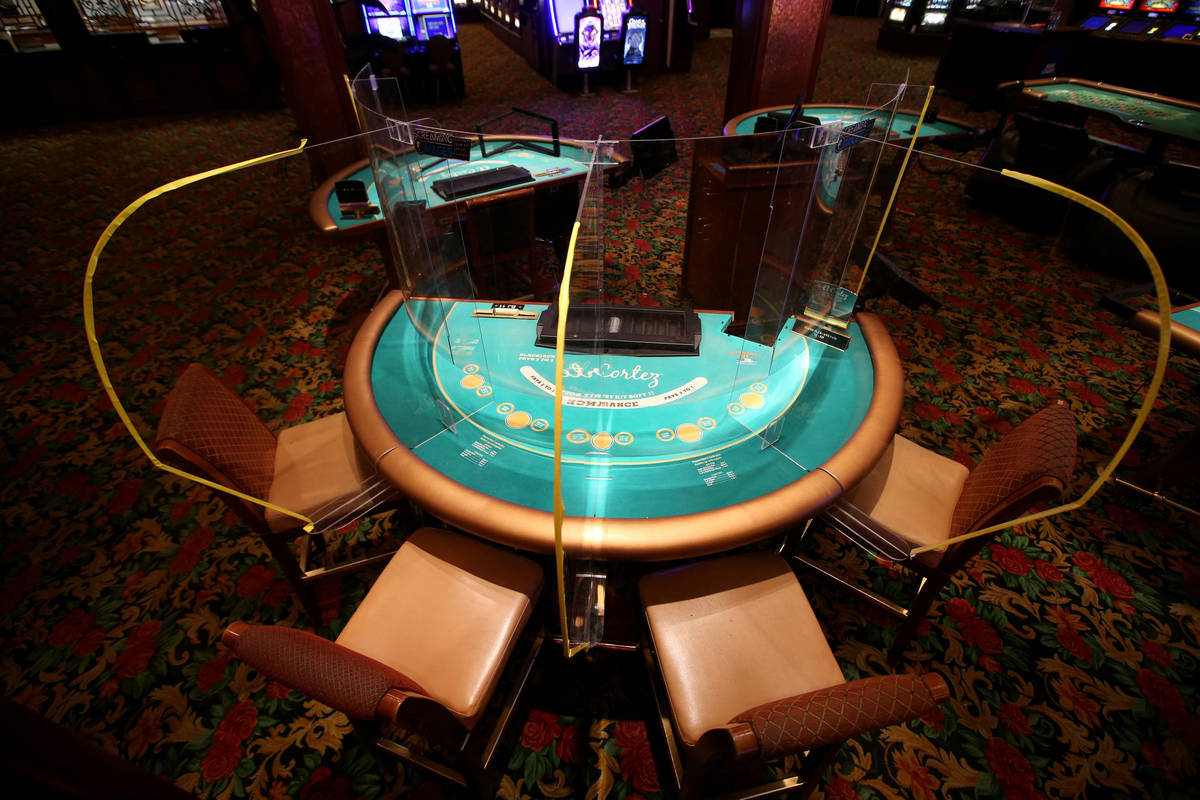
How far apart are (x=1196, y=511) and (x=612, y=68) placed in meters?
8.20

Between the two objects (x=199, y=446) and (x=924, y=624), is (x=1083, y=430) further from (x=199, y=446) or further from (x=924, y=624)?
(x=199, y=446)

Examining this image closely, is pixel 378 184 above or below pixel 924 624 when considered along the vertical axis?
above

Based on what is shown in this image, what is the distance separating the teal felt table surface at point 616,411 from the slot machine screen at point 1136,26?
30.6 ft

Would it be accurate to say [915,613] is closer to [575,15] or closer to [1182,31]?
[575,15]

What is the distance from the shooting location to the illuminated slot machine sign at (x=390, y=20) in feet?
24.4

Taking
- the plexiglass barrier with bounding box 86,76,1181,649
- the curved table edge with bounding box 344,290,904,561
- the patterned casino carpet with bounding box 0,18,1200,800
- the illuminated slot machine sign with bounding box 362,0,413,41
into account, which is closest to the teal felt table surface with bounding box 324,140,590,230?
the plexiglass barrier with bounding box 86,76,1181,649

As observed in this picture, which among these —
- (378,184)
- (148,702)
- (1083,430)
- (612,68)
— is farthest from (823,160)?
(612,68)

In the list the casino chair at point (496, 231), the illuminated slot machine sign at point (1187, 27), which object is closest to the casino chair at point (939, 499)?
the casino chair at point (496, 231)

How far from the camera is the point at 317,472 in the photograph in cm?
178

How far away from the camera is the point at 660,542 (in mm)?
1233

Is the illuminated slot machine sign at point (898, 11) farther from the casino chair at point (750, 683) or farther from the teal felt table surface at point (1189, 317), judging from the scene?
the casino chair at point (750, 683)

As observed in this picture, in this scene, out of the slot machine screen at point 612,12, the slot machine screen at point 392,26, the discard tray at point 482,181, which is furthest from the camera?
the slot machine screen at point 612,12

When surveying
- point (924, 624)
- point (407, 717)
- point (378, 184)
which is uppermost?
point (378, 184)

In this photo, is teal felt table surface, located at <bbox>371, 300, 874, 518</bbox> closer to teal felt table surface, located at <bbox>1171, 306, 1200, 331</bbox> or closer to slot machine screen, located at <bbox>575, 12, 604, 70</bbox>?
teal felt table surface, located at <bbox>1171, 306, 1200, 331</bbox>
